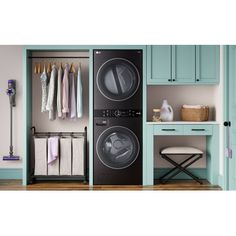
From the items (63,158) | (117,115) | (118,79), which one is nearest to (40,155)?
(63,158)

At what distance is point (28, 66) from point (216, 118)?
256 cm

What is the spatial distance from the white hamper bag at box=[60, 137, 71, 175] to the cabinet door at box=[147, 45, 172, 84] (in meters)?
1.32

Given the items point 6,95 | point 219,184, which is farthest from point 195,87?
point 6,95

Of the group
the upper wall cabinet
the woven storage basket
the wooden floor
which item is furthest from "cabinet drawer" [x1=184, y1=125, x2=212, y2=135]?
the wooden floor

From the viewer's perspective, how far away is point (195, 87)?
522cm

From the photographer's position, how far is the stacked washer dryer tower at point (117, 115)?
4.80 metres

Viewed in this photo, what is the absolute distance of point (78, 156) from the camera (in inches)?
193

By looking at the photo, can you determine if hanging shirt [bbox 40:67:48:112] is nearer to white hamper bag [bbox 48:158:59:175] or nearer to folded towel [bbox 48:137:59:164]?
folded towel [bbox 48:137:59:164]

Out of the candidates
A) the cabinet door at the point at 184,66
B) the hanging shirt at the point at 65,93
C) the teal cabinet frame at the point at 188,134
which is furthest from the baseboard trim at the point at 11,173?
→ the cabinet door at the point at 184,66

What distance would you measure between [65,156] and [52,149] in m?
0.20

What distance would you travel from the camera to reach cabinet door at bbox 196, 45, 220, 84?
4.78m

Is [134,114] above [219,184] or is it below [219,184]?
above

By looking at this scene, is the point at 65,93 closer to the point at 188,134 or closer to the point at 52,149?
the point at 52,149
